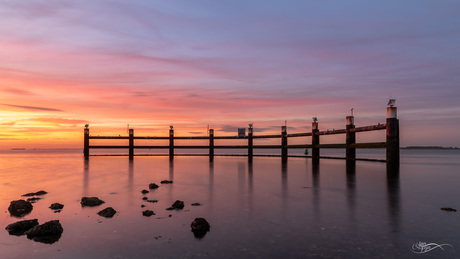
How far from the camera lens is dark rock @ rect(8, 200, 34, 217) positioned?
23.2 feet

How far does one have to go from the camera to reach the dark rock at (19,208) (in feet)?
23.2

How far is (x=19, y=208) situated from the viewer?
7.20 meters

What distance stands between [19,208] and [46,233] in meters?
2.52

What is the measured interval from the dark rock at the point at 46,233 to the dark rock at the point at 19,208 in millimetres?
2077

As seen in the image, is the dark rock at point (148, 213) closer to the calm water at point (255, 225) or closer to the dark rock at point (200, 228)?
the calm water at point (255, 225)

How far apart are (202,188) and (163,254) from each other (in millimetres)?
6931

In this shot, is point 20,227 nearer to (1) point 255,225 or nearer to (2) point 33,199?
(2) point 33,199

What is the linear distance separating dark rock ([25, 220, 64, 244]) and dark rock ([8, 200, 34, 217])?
81.8 inches

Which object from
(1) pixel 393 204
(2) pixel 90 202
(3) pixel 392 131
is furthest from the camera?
(3) pixel 392 131

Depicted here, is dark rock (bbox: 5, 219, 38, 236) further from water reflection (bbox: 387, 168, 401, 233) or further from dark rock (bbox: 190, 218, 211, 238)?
water reflection (bbox: 387, 168, 401, 233)

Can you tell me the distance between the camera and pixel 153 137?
31.8m

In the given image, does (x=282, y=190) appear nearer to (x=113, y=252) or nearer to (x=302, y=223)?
(x=302, y=223)

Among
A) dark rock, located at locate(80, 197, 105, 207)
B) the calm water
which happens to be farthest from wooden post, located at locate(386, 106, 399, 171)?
dark rock, located at locate(80, 197, 105, 207)

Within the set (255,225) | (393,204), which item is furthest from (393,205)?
(255,225)
